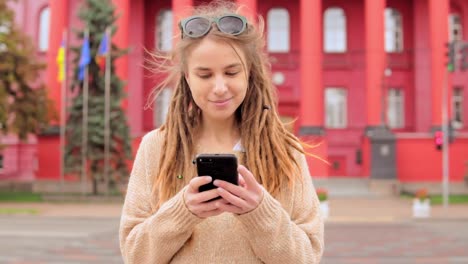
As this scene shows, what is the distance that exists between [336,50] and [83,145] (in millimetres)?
17976

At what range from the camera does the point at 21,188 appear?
3662 centimetres

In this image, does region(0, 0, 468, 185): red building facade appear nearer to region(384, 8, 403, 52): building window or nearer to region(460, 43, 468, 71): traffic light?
region(384, 8, 403, 52): building window

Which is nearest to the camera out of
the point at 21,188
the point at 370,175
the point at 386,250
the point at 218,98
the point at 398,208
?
the point at 218,98

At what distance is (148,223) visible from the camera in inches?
84.9

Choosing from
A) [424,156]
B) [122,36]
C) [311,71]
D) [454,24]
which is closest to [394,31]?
[454,24]

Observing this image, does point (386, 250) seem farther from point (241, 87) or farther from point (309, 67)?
point (309, 67)

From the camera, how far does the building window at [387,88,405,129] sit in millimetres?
38344

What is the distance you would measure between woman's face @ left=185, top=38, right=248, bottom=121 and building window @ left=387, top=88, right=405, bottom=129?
3739 centimetres

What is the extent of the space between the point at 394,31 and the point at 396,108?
4939mm

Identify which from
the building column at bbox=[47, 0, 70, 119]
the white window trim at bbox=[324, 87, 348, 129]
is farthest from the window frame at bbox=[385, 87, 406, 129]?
the building column at bbox=[47, 0, 70, 119]

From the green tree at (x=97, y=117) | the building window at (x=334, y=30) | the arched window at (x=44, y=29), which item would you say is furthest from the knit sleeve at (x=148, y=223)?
the arched window at (x=44, y=29)

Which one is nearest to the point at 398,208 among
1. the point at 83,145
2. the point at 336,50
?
the point at 83,145

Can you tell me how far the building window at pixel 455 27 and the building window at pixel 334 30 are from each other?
21.9 feet

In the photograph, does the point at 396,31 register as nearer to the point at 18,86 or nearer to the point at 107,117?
the point at 107,117
